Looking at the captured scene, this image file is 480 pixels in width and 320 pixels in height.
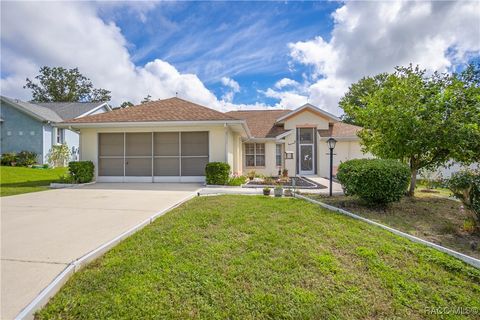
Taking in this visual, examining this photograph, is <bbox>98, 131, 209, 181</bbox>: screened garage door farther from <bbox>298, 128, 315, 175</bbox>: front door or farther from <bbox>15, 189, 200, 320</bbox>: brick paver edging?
<bbox>298, 128, 315, 175</bbox>: front door

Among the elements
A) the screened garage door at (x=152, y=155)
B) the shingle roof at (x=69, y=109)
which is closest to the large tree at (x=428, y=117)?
the screened garage door at (x=152, y=155)

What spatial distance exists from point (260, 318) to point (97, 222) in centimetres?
442

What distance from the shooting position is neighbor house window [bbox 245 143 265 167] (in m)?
17.0

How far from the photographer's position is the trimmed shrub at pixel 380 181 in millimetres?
5945

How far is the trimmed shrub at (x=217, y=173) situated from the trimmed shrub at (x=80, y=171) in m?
6.11

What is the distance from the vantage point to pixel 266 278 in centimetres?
308

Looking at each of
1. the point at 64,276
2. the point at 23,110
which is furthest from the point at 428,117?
the point at 23,110

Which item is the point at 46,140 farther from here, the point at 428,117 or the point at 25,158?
the point at 428,117

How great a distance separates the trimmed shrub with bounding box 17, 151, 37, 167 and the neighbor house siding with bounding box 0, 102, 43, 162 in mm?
565

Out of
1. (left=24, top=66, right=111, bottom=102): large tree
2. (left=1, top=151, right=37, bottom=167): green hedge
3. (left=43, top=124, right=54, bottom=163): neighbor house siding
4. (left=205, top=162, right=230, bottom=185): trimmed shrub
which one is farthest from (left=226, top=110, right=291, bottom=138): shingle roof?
(left=24, top=66, right=111, bottom=102): large tree

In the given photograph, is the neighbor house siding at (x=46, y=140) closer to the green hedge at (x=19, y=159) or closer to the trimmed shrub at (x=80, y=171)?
the green hedge at (x=19, y=159)

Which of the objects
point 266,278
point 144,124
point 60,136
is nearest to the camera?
point 266,278

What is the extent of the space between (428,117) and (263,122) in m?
12.4

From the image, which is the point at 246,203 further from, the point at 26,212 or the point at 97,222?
the point at 26,212
